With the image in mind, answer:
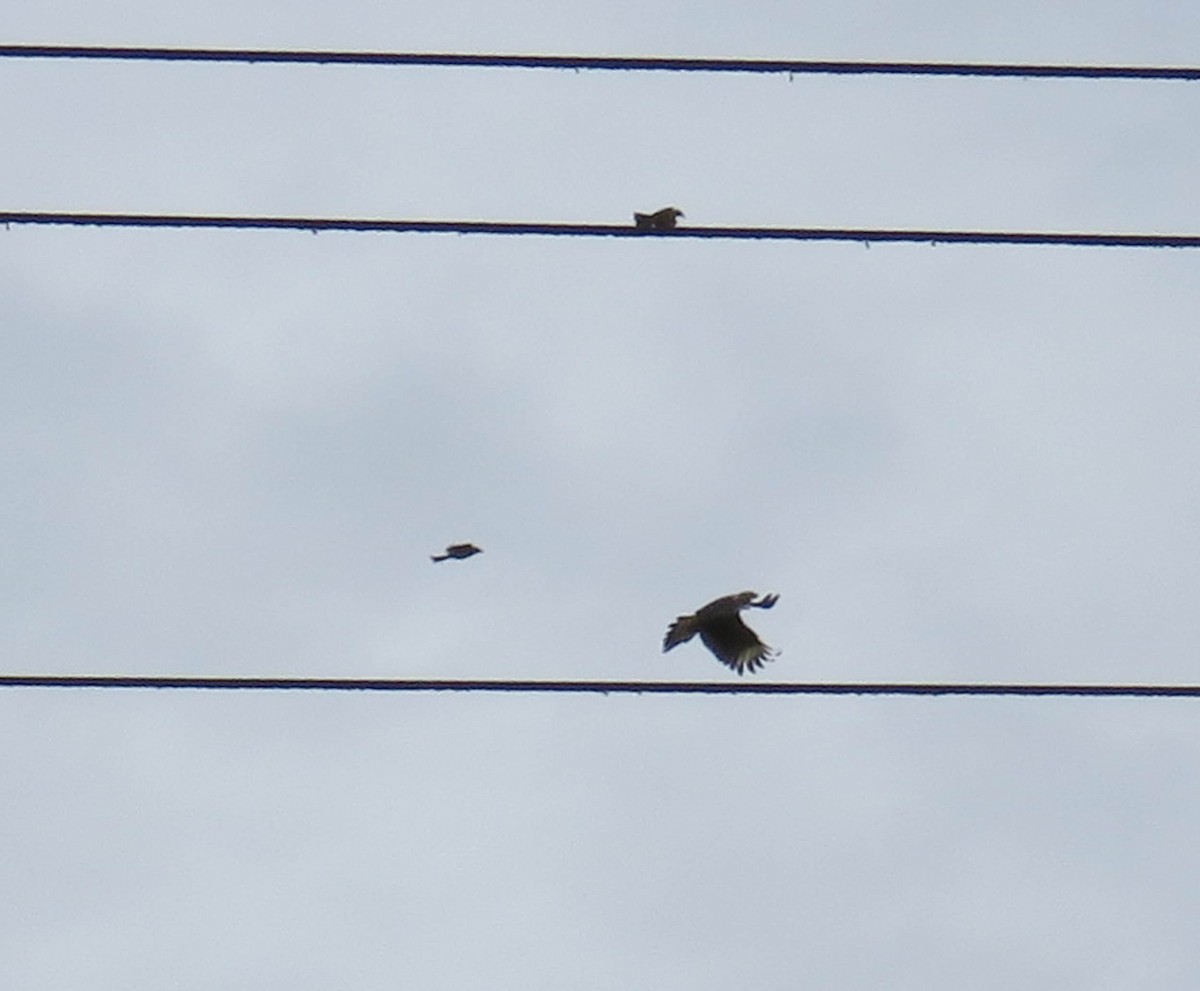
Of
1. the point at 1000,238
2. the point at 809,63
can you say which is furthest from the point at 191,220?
the point at 1000,238

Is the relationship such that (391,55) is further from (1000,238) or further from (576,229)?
(1000,238)

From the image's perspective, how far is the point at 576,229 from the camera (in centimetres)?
711

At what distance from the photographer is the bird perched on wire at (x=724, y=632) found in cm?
844

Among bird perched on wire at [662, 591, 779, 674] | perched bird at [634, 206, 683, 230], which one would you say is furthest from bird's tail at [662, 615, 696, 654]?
perched bird at [634, 206, 683, 230]

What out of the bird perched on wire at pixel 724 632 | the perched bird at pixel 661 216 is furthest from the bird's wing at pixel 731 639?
the perched bird at pixel 661 216

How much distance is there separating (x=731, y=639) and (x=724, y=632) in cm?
3

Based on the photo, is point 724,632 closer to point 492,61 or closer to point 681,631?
point 681,631

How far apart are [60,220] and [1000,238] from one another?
8.56 ft

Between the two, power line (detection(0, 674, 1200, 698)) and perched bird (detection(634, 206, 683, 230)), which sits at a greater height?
perched bird (detection(634, 206, 683, 230))

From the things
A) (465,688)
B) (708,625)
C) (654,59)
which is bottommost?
(465,688)

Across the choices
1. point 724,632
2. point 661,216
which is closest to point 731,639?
point 724,632

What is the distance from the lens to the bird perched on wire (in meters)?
8.44

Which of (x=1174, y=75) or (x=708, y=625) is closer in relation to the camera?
(x=1174, y=75)

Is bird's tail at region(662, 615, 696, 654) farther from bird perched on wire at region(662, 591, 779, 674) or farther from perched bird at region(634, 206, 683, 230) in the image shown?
perched bird at region(634, 206, 683, 230)
